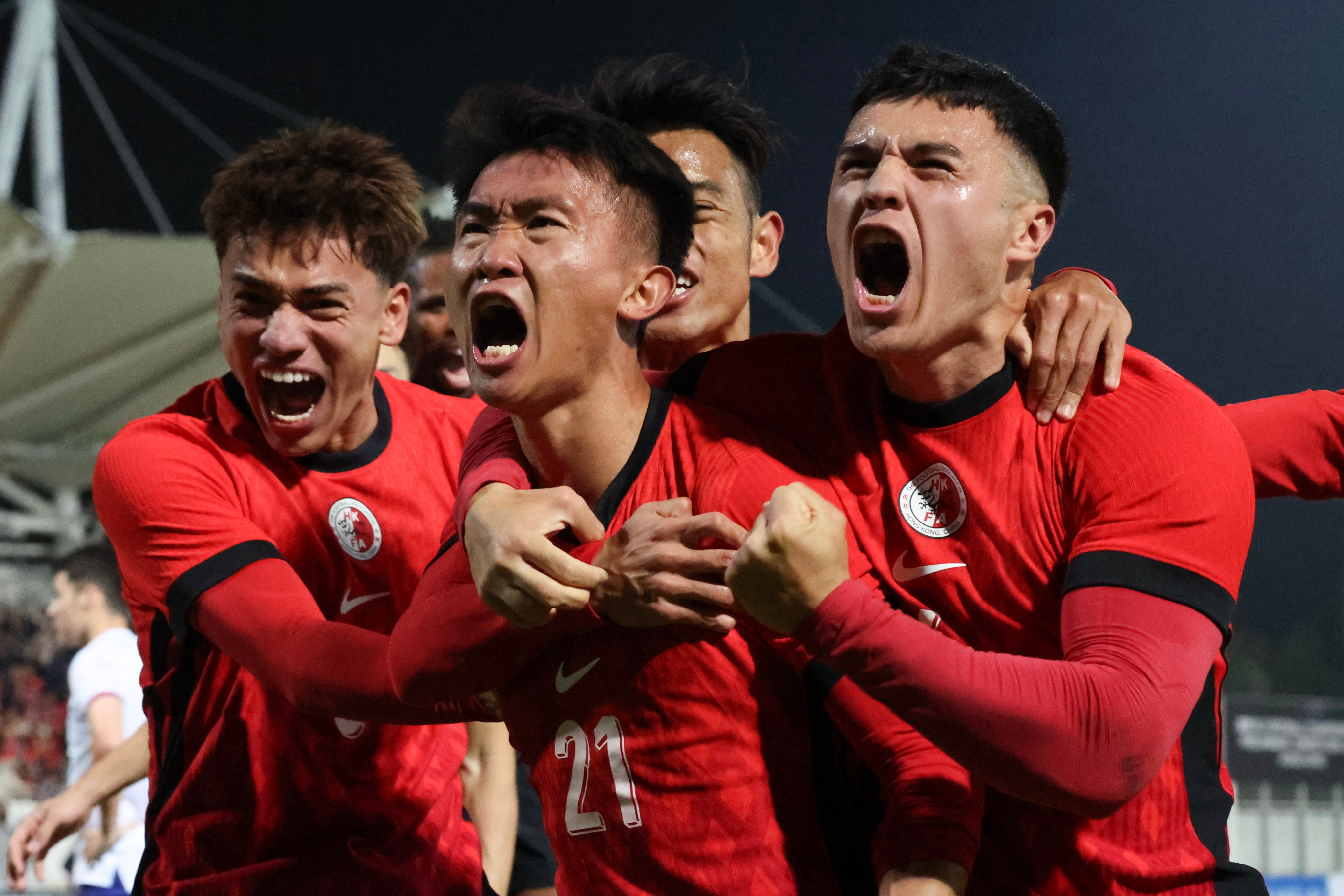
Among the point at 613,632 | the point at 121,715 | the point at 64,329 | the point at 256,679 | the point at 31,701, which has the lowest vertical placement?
the point at 31,701

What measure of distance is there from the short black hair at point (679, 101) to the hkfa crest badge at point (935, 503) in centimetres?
142

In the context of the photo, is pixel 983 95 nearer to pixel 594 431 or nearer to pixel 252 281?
pixel 594 431

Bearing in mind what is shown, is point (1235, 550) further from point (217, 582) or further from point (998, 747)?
point (217, 582)

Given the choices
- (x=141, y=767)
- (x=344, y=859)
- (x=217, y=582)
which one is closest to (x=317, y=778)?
(x=344, y=859)

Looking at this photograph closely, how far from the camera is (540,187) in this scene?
2.02 metres

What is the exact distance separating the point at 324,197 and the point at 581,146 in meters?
0.80

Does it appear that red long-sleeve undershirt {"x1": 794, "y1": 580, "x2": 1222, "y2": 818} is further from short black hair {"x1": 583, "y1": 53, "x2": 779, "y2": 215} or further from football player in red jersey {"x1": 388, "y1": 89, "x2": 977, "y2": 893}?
short black hair {"x1": 583, "y1": 53, "x2": 779, "y2": 215}

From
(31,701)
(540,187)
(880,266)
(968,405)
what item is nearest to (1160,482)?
(968,405)

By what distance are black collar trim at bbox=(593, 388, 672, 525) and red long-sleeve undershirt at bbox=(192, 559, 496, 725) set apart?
409 mm

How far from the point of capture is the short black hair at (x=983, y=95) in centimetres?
197

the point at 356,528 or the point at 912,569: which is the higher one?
the point at 912,569

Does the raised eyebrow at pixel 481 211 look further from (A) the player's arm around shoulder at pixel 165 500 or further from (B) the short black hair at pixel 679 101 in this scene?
(B) the short black hair at pixel 679 101

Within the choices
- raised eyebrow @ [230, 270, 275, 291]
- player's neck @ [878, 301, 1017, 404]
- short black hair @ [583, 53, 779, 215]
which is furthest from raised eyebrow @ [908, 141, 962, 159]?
raised eyebrow @ [230, 270, 275, 291]

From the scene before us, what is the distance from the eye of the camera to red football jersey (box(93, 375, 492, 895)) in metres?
2.47
